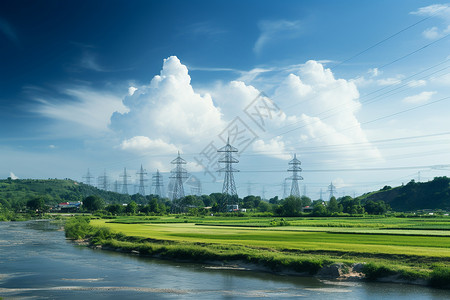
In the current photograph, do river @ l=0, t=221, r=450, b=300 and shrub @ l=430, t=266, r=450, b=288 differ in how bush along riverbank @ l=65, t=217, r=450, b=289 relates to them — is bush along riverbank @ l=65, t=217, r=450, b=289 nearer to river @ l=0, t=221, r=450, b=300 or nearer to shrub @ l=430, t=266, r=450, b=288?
shrub @ l=430, t=266, r=450, b=288

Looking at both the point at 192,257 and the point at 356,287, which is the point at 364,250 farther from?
the point at 192,257

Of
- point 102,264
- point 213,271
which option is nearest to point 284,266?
point 213,271

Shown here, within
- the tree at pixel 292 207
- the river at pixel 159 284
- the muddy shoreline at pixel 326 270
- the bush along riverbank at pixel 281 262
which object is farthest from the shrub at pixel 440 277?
the tree at pixel 292 207

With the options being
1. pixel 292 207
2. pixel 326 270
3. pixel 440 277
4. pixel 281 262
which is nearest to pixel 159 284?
pixel 281 262

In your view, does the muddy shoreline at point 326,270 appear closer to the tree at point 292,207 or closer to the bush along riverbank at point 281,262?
the bush along riverbank at point 281,262

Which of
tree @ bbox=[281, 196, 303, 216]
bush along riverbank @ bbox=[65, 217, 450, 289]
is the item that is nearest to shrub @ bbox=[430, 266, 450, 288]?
bush along riverbank @ bbox=[65, 217, 450, 289]
